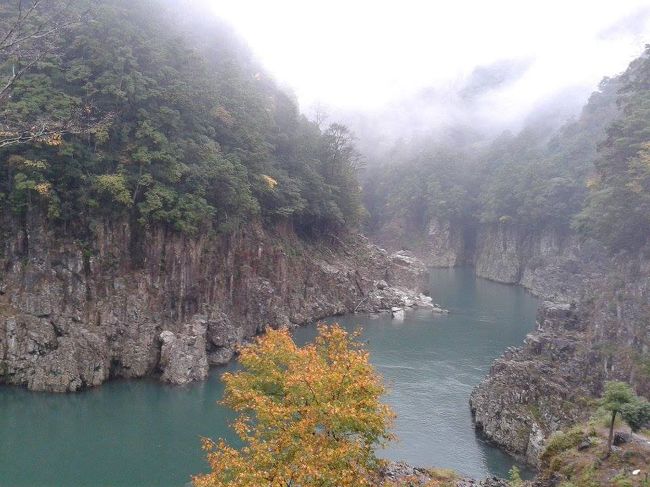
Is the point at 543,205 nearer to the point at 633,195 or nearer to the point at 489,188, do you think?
the point at 489,188

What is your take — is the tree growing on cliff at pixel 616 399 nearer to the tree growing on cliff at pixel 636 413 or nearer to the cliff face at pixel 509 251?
the tree growing on cliff at pixel 636 413

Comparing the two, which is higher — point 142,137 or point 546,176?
point 546,176

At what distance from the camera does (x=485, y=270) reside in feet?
263

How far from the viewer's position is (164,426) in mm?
26203

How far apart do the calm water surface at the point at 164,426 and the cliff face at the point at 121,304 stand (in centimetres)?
124

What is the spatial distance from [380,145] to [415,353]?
254ft

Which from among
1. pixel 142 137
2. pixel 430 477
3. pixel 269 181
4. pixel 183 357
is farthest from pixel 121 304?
pixel 430 477

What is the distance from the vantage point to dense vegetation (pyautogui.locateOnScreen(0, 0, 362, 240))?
29531mm

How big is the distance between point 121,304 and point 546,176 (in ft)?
199

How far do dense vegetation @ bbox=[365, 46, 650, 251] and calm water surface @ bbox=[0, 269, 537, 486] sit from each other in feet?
44.1

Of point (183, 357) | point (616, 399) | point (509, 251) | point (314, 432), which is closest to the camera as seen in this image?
point (314, 432)

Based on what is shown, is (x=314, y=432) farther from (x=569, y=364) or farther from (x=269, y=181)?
(x=269, y=181)

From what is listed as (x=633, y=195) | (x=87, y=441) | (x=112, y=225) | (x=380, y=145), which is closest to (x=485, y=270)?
(x=380, y=145)

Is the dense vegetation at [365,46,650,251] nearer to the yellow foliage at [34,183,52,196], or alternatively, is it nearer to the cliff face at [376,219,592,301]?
the cliff face at [376,219,592,301]
